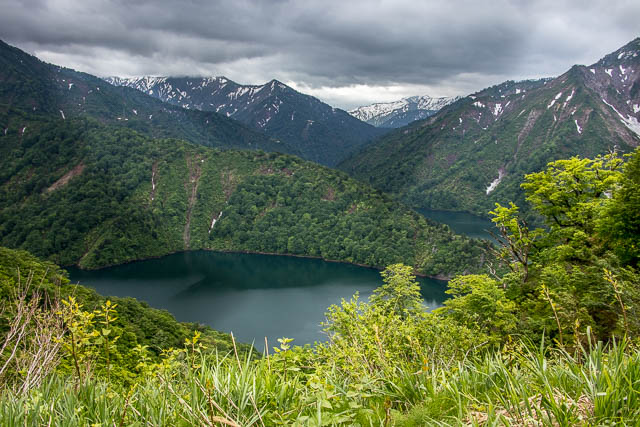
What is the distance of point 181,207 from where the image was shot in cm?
11344

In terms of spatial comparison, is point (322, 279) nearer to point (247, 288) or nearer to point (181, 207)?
point (247, 288)

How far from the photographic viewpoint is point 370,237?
92.7m

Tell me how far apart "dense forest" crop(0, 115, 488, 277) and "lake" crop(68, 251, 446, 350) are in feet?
19.7

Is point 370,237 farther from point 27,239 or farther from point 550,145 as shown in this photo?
point 550,145

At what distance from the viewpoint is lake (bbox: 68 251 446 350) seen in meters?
51.9

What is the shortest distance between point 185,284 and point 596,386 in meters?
73.4

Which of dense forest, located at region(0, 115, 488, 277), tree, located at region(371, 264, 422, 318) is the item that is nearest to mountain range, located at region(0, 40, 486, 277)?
dense forest, located at region(0, 115, 488, 277)

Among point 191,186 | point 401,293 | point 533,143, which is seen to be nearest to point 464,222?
point 533,143

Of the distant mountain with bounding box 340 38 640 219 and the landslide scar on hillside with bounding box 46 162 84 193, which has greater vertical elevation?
the distant mountain with bounding box 340 38 640 219

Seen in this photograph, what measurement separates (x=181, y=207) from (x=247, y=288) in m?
55.4

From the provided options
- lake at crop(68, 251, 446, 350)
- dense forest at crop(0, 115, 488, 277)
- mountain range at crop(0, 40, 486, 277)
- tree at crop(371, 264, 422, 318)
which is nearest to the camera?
tree at crop(371, 264, 422, 318)

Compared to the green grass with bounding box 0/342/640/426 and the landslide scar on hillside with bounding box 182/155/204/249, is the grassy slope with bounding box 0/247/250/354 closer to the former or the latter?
the green grass with bounding box 0/342/640/426

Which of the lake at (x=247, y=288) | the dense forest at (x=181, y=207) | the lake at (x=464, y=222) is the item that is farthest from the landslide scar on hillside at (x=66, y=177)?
the lake at (x=464, y=222)

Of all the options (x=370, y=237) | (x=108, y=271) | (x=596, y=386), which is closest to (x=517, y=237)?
(x=596, y=386)
